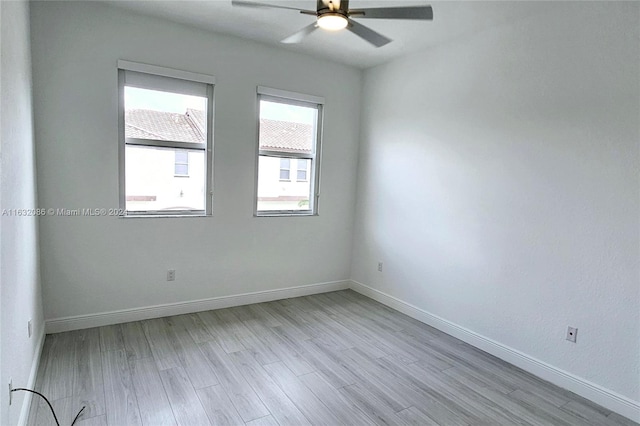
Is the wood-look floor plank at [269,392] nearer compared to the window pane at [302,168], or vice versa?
the wood-look floor plank at [269,392]

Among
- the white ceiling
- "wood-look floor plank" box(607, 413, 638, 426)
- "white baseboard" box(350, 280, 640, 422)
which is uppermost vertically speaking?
the white ceiling

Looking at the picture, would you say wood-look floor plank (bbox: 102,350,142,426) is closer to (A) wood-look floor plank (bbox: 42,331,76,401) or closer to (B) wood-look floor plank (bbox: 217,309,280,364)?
(A) wood-look floor plank (bbox: 42,331,76,401)

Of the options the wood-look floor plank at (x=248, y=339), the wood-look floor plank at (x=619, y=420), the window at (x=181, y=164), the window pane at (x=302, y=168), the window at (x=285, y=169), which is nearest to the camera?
the wood-look floor plank at (x=619, y=420)

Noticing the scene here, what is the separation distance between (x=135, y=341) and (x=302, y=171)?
241cm

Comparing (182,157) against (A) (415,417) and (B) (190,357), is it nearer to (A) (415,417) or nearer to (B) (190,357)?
(B) (190,357)

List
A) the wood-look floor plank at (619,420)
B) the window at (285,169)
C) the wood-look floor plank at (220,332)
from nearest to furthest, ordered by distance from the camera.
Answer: the wood-look floor plank at (619,420) < the wood-look floor plank at (220,332) < the window at (285,169)

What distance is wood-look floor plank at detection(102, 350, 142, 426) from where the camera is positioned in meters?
2.02

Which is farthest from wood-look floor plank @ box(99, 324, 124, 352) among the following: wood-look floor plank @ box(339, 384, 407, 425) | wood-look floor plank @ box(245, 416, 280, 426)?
wood-look floor plank @ box(339, 384, 407, 425)

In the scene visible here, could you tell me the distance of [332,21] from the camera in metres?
2.03

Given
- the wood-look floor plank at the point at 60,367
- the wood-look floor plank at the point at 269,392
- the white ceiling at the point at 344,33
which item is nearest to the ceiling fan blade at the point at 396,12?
the white ceiling at the point at 344,33

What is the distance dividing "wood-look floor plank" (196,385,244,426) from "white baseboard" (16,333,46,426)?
880 millimetres

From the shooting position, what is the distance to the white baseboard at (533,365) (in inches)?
90.3

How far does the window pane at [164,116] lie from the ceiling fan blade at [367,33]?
6.03 feet

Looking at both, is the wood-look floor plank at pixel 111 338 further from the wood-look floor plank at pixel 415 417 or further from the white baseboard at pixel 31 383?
the wood-look floor plank at pixel 415 417
